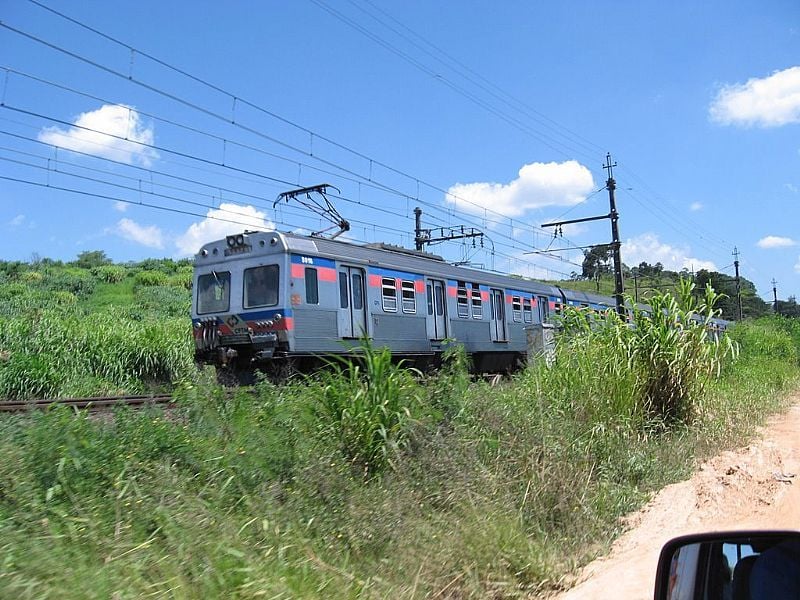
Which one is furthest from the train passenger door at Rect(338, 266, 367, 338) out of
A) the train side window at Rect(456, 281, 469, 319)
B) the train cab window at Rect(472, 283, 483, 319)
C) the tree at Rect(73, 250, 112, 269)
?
the tree at Rect(73, 250, 112, 269)

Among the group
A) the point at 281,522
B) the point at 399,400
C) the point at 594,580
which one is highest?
the point at 399,400

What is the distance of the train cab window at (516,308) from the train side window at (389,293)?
19.8 feet

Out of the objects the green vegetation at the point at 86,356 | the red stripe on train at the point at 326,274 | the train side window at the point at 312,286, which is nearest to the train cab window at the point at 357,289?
the red stripe on train at the point at 326,274

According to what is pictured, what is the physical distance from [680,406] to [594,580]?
5448 millimetres

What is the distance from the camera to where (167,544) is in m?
4.21

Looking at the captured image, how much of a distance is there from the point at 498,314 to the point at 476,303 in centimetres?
129

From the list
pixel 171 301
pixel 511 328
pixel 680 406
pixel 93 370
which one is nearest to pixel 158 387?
pixel 93 370

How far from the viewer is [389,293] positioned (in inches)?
586

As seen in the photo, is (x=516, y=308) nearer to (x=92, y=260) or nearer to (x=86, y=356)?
(x=86, y=356)

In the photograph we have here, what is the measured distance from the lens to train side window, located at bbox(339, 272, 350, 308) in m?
13.7

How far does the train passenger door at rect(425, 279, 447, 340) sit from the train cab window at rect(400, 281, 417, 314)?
1.97 feet

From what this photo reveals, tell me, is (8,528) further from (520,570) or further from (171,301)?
(171,301)

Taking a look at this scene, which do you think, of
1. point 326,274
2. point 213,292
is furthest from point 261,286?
point 213,292

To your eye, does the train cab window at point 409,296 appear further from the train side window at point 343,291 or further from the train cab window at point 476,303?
the train cab window at point 476,303
